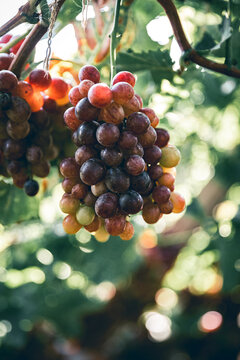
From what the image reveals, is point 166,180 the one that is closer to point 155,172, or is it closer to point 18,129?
point 155,172

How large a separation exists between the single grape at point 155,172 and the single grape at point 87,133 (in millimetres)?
102

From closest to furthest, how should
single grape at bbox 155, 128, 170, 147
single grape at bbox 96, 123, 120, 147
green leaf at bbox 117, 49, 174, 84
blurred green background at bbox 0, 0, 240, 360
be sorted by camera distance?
single grape at bbox 96, 123, 120, 147 < single grape at bbox 155, 128, 170, 147 < green leaf at bbox 117, 49, 174, 84 < blurred green background at bbox 0, 0, 240, 360

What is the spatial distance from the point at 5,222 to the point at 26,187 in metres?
0.22

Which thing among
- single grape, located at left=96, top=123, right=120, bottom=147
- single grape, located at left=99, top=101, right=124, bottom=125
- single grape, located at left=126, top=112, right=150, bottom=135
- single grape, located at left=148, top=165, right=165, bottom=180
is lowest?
single grape, located at left=148, top=165, right=165, bottom=180

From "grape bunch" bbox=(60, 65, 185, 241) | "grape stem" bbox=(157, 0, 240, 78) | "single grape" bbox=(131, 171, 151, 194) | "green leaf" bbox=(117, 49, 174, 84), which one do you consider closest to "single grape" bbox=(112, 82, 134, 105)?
"grape bunch" bbox=(60, 65, 185, 241)

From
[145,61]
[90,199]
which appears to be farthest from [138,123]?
[145,61]

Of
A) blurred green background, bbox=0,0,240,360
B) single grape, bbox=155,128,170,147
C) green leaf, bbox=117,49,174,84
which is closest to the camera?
single grape, bbox=155,128,170,147

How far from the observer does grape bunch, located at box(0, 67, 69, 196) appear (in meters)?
0.54

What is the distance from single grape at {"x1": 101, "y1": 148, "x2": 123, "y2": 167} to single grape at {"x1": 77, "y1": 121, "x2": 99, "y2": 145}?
0.08 feet

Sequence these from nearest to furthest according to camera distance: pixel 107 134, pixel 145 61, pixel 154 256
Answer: pixel 107 134 → pixel 145 61 → pixel 154 256

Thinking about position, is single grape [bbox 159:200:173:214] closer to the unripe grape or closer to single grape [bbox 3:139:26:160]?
the unripe grape

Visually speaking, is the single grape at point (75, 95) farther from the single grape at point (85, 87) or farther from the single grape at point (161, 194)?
the single grape at point (161, 194)

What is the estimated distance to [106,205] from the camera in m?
0.45

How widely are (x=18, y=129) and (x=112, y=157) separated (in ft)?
0.61
